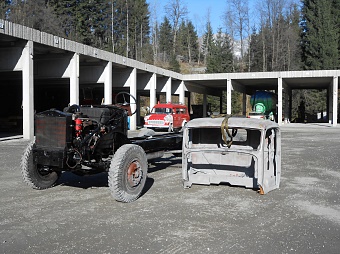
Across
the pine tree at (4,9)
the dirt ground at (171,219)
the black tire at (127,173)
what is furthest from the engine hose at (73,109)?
the pine tree at (4,9)

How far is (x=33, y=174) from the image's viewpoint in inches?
280

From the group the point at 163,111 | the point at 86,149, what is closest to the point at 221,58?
the point at 163,111

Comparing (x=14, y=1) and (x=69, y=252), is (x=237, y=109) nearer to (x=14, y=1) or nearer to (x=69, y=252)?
(x=14, y=1)

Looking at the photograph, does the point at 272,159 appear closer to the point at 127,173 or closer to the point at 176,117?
the point at 127,173

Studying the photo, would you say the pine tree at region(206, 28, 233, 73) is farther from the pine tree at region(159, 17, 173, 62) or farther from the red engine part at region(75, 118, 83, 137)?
the red engine part at region(75, 118, 83, 137)

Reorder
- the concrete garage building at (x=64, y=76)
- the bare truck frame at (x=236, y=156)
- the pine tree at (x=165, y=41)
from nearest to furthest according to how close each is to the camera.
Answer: the bare truck frame at (x=236, y=156), the concrete garage building at (x=64, y=76), the pine tree at (x=165, y=41)

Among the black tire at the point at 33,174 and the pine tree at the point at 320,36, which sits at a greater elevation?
the pine tree at the point at 320,36

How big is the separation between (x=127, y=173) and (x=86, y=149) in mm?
846

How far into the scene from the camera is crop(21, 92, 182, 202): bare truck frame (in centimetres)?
629

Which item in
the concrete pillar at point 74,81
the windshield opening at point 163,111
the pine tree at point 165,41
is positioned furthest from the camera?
the pine tree at point 165,41

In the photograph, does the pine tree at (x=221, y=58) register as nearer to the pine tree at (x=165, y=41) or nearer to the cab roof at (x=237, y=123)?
the pine tree at (x=165, y=41)

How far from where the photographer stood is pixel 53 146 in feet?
20.9

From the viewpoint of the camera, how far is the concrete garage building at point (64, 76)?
19578 millimetres

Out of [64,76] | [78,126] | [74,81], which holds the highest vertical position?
[64,76]
